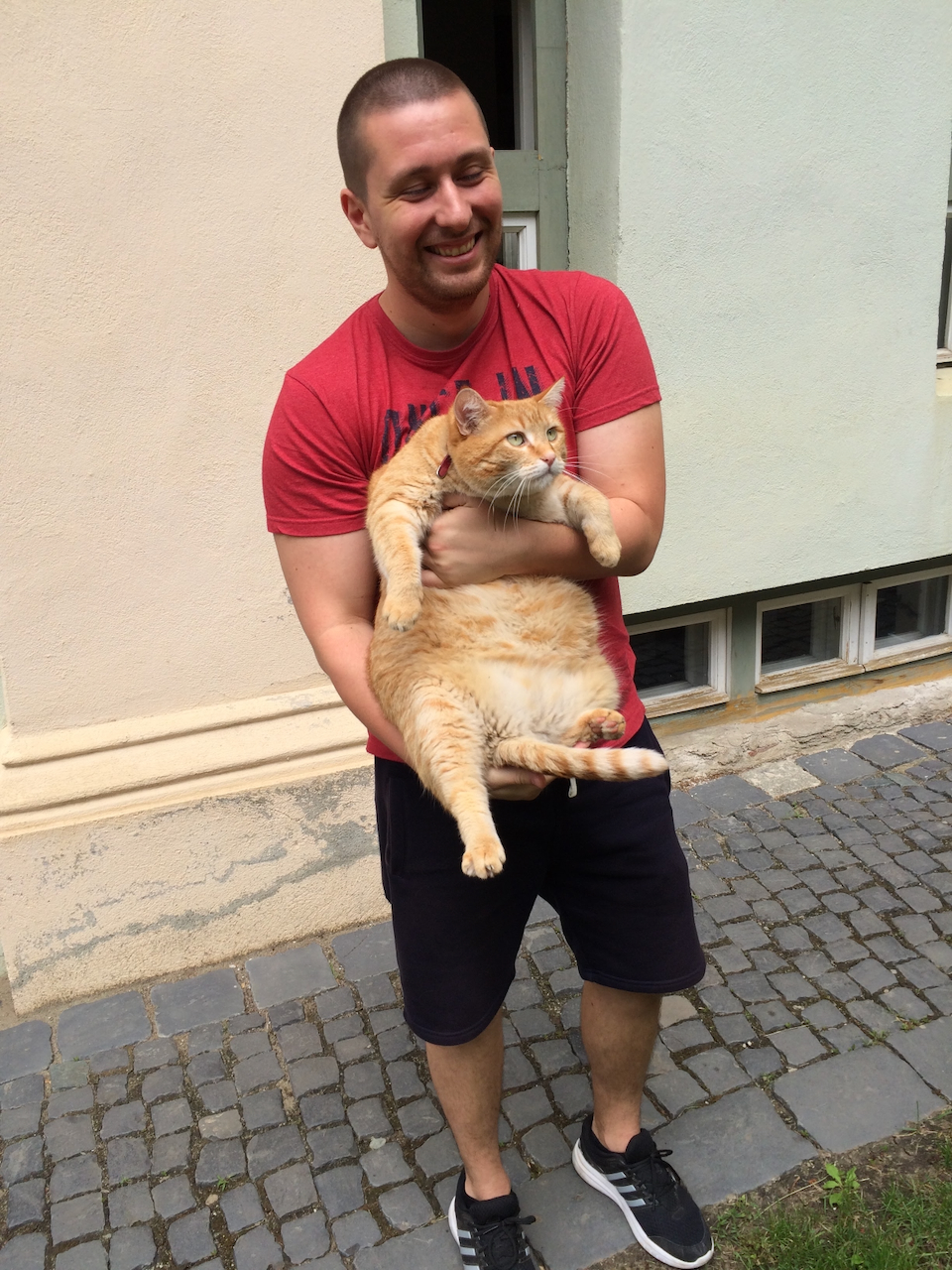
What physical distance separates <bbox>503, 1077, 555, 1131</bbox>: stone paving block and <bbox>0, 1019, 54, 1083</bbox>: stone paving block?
164 cm

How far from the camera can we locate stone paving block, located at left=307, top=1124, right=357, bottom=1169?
2740 mm

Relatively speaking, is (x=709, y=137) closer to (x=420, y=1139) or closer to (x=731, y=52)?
(x=731, y=52)

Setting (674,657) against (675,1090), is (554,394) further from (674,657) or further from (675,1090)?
(674,657)

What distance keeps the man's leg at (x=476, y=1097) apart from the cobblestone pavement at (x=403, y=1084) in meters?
0.22

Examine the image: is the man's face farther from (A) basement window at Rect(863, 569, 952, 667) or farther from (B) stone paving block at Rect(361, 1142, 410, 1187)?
(A) basement window at Rect(863, 569, 952, 667)

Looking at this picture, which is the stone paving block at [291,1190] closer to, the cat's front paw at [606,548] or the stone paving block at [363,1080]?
the stone paving block at [363,1080]

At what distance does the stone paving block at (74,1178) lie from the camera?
2.69 m

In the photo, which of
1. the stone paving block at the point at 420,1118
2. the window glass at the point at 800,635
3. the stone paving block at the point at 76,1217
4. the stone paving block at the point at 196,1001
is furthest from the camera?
the window glass at the point at 800,635

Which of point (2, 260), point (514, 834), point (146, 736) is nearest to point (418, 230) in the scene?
point (514, 834)

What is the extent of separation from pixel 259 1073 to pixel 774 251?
13.3 feet

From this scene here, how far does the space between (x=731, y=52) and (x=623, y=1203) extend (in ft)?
14.2

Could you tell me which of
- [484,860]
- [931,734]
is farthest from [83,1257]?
[931,734]

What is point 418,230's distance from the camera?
1881 millimetres

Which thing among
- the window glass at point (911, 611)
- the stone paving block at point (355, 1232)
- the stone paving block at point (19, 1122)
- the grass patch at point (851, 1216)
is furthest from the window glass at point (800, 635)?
the stone paving block at point (19, 1122)
